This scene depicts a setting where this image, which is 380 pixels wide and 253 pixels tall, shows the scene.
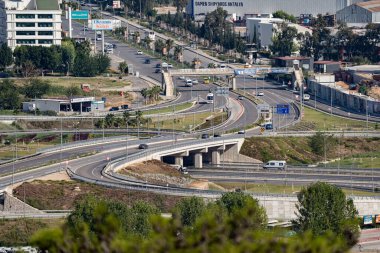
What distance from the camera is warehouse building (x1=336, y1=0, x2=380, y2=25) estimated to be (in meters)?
187

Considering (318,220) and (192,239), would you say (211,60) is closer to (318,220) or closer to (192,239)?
(318,220)

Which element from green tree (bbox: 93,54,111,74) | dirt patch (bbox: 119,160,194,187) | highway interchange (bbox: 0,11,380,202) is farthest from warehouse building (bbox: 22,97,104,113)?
dirt patch (bbox: 119,160,194,187)

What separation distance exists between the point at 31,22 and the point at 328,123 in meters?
45.4

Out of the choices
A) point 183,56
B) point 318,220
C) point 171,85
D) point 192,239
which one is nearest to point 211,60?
point 183,56

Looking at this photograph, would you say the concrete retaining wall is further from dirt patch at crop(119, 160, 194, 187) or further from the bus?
dirt patch at crop(119, 160, 194, 187)

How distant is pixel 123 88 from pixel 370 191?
59.9 meters

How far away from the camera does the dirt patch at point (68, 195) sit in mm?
80062

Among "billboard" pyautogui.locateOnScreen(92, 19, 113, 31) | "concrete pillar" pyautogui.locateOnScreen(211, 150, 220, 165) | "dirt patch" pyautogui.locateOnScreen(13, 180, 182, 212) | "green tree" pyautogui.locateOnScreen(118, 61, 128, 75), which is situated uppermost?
"billboard" pyautogui.locateOnScreen(92, 19, 113, 31)

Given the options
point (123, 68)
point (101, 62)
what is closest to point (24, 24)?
point (101, 62)

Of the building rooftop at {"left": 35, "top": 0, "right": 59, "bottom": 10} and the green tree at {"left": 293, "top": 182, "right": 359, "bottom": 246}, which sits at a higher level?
the building rooftop at {"left": 35, "top": 0, "right": 59, "bottom": 10}

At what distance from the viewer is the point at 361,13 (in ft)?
623

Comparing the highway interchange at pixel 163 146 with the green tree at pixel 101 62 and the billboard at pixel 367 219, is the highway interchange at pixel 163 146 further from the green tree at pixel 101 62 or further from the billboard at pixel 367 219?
the green tree at pixel 101 62

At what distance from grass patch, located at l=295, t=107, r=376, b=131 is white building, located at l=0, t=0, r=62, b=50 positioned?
1548 inches

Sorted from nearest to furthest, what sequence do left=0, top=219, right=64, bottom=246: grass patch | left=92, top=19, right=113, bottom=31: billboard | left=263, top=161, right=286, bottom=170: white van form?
left=0, top=219, right=64, bottom=246: grass patch
left=263, top=161, right=286, bottom=170: white van
left=92, top=19, right=113, bottom=31: billboard
